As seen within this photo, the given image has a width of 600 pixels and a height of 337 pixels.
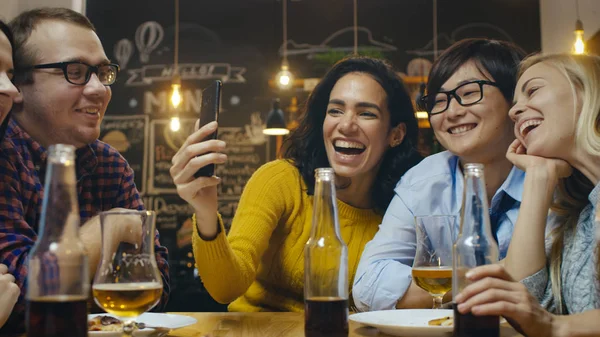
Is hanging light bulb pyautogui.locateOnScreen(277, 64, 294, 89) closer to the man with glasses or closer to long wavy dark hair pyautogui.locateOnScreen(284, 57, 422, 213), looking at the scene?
long wavy dark hair pyautogui.locateOnScreen(284, 57, 422, 213)

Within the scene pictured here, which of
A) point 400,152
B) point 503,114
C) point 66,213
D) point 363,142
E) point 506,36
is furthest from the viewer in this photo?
point 506,36

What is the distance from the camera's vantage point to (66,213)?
841 millimetres

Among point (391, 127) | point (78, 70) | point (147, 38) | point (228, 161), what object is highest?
point (147, 38)

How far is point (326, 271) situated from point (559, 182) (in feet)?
3.13

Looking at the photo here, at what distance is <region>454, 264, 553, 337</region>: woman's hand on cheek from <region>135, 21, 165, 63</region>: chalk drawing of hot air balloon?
18.7 feet

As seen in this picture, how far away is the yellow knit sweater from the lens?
80.0 inches

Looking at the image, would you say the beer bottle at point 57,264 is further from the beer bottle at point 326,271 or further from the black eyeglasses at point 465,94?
the black eyeglasses at point 465,94

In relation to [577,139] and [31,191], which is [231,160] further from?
[577,139]

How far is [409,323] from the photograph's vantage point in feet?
4.20

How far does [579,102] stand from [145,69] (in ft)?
17.3

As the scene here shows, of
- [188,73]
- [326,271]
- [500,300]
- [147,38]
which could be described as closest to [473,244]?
[500,300]

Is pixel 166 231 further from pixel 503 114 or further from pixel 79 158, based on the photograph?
pixel 503 114

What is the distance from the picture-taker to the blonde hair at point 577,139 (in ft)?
5.12

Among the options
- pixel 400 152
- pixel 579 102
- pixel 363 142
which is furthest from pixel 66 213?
pixel 400 152
